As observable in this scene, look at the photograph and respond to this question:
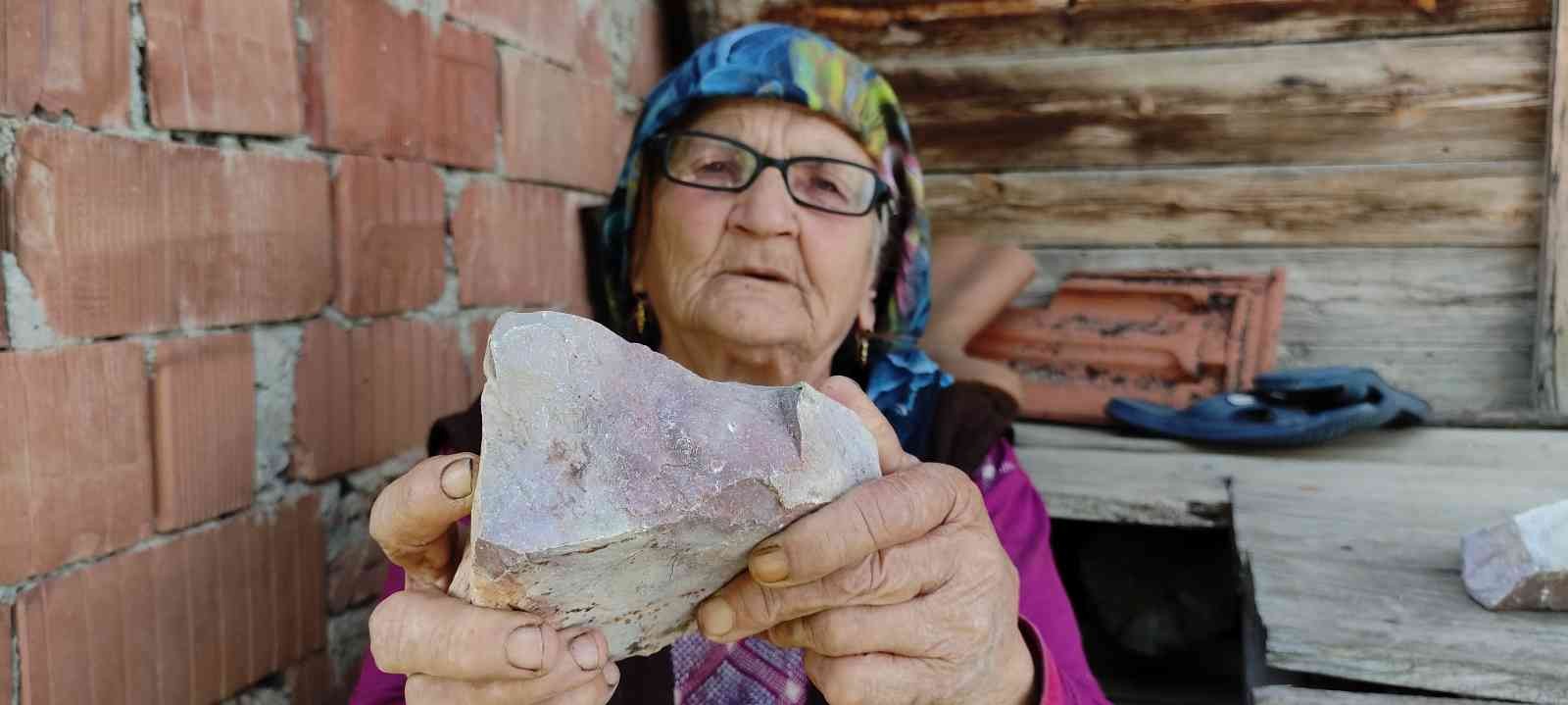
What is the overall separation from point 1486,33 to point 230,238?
8.52ft

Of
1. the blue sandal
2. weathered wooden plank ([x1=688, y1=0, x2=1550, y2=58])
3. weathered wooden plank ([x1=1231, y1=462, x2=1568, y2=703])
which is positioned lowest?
weathered wooden plank ([x1=1231, y1=462, x2=1568, y2=703])

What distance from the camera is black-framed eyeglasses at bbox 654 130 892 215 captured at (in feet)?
5.51

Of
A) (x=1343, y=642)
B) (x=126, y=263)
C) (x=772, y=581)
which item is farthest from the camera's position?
(x=1343, y=642)

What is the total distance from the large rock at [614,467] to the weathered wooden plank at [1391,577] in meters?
0.75

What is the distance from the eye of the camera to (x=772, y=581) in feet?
3.13

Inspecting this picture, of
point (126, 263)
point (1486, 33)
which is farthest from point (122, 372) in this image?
point (1486, 33)

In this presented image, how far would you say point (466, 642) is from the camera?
0.90 m

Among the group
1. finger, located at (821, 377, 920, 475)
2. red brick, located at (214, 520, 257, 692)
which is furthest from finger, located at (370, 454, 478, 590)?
red brick, located at (214, 520, 257, 692)

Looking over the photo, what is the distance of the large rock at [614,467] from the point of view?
0.84 m

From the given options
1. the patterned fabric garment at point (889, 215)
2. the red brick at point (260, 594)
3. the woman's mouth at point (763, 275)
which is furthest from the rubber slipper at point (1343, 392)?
the red brick at point (260, 594)

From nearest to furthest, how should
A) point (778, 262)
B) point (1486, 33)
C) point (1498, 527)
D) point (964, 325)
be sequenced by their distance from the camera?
point (1498, 527) < point (778, 262) < point (1486, 33) < point (964, 325)

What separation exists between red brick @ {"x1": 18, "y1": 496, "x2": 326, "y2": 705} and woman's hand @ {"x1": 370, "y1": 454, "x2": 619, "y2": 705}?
41 cm

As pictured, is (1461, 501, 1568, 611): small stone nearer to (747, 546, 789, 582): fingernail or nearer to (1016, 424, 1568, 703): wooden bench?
(1016, 424, 1568, 703): wooden bench

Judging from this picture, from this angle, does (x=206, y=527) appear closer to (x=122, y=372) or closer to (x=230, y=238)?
(x=122, y=372)
